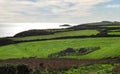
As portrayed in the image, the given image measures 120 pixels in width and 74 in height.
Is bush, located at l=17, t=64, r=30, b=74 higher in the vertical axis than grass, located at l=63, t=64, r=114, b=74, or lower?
higher

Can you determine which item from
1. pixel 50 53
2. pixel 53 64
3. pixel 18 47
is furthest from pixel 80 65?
pixel 18 47

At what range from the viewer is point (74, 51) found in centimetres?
5978

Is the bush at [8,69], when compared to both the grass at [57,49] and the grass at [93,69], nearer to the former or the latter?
the grass at [93,69]

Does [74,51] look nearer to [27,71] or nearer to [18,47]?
[18,47]

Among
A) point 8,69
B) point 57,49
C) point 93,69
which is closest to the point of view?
point 8,69

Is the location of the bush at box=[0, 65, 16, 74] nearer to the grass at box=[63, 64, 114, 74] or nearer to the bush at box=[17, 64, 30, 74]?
the bush at box=[17, 64, 30, 74]

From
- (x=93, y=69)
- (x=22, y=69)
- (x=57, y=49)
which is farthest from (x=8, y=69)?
(x=57, y=49)

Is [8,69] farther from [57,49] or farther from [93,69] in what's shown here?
[57,49]

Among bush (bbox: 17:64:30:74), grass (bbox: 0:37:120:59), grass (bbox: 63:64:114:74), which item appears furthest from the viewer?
grass (bbox: 0:37:120:59)

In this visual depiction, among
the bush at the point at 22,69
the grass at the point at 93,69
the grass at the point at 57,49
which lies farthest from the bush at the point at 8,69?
the grass at the point at 57,49

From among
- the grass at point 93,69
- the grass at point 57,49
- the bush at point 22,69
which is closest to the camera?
the bush at point 22,69

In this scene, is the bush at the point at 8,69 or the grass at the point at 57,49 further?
the grass at the point at 57,49

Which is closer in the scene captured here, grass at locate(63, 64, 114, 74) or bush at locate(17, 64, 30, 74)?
bush at locate(17, 64, 30, 74)

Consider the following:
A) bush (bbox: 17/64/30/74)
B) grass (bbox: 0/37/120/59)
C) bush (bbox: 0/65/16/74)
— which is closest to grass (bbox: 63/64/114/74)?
bush (bbox: 17/64/30/74)
